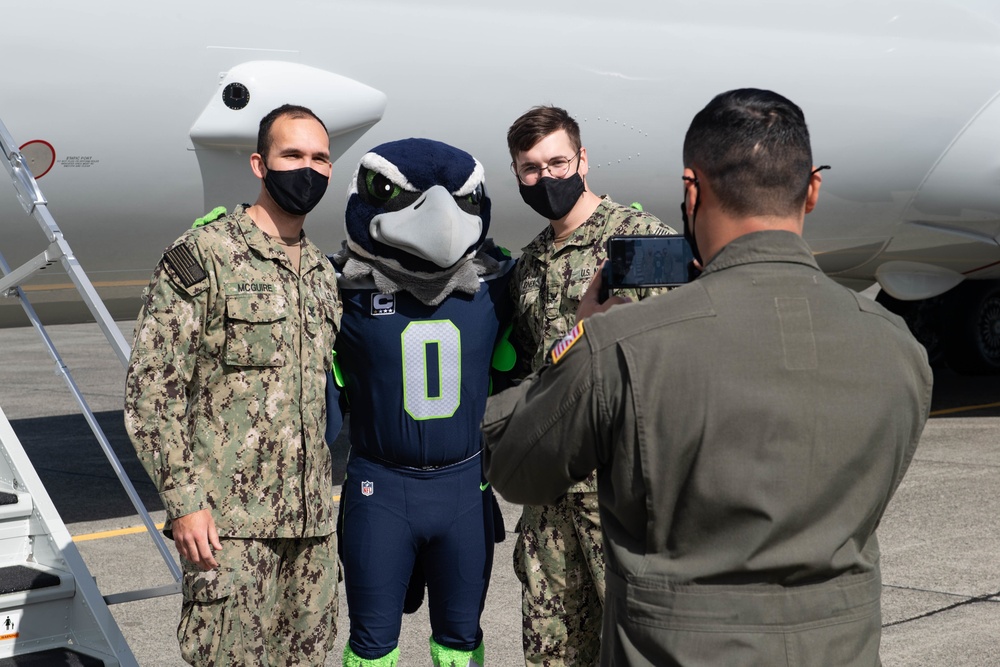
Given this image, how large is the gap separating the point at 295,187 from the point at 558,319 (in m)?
0.88

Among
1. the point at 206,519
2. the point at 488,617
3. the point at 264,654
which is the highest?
the point at 206,519

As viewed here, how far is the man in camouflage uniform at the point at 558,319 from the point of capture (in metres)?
3.39

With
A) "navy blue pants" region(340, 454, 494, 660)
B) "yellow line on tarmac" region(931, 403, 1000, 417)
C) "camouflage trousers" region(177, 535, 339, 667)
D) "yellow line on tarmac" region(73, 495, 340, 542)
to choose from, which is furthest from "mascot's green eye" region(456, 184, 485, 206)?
"yellow line on tarmac" region(931, 403, 1000, 417)

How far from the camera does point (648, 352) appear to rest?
1.75 m

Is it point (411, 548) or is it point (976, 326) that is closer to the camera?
point (411, 548)

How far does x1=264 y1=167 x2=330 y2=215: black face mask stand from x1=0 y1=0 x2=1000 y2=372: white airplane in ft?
8.94

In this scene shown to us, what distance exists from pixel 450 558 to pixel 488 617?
5.74 feet

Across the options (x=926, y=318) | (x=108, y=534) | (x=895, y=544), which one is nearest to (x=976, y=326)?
(x=926, y=318)

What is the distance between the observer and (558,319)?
3.45 meters

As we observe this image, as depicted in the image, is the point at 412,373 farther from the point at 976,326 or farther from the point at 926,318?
the point at 976,326

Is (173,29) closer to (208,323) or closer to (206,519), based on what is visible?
(208,323)

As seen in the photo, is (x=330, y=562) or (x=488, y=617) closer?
(x=330, y=562)

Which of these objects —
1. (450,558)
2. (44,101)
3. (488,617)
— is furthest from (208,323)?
(44,101)

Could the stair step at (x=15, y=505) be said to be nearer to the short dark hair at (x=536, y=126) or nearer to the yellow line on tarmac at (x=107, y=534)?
the short dark hair at (x=536, y=126)
